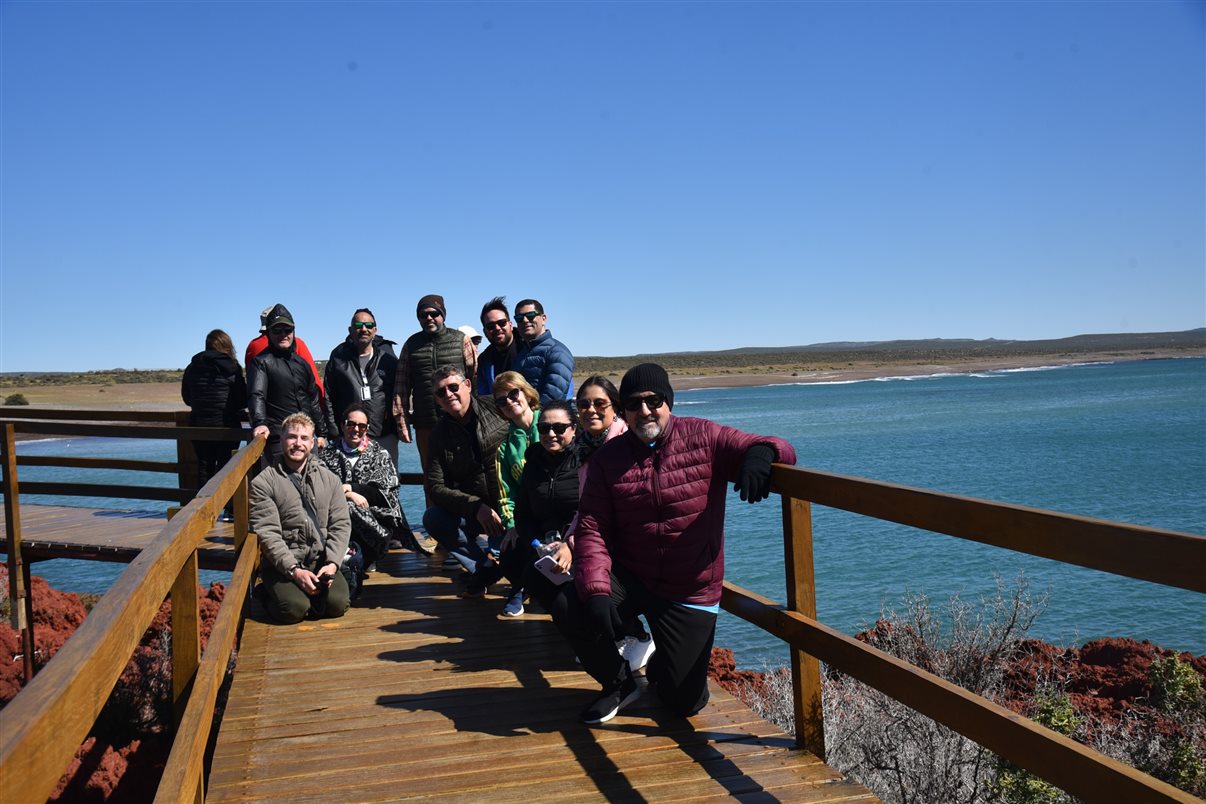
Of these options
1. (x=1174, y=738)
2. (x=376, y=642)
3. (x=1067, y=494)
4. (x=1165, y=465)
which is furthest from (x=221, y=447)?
(x=1165, y=465)

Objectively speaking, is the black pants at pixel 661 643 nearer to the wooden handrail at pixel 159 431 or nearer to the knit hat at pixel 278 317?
the knit hat at pixel 278 317

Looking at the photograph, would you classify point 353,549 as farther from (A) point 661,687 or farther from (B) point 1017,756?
(B) point 1017,756

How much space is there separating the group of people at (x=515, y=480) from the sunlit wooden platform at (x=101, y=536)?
1112 millimetres

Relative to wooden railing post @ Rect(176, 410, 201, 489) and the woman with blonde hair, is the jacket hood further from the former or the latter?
the woman with blonde hair

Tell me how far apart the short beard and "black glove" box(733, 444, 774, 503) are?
37 centimetres

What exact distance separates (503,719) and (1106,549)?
283cm

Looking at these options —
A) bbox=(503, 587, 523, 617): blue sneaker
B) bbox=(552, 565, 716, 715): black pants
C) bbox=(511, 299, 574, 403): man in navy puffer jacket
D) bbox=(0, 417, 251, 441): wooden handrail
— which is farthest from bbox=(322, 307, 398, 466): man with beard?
bbox=(552, 565, 716, 715): black pants

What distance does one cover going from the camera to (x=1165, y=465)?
103 ft

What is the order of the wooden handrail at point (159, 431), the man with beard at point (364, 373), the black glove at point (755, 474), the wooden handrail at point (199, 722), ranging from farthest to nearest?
the wooden handrail at point (159, 431) → the man with beard at point (364, 373) → the black glove at point (755, 474) → the wooden handrail at point (199, 722)

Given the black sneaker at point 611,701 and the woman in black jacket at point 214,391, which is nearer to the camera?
the black sneaker at point 611,701

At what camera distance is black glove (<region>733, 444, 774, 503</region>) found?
3791mm

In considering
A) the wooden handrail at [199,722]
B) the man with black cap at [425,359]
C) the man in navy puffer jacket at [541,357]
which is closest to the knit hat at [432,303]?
the man with black cap at [425,359]

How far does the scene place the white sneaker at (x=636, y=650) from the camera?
172 inches

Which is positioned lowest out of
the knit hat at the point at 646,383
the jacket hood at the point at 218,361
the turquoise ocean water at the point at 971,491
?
the turquoise ocean water at the point at 971,491
